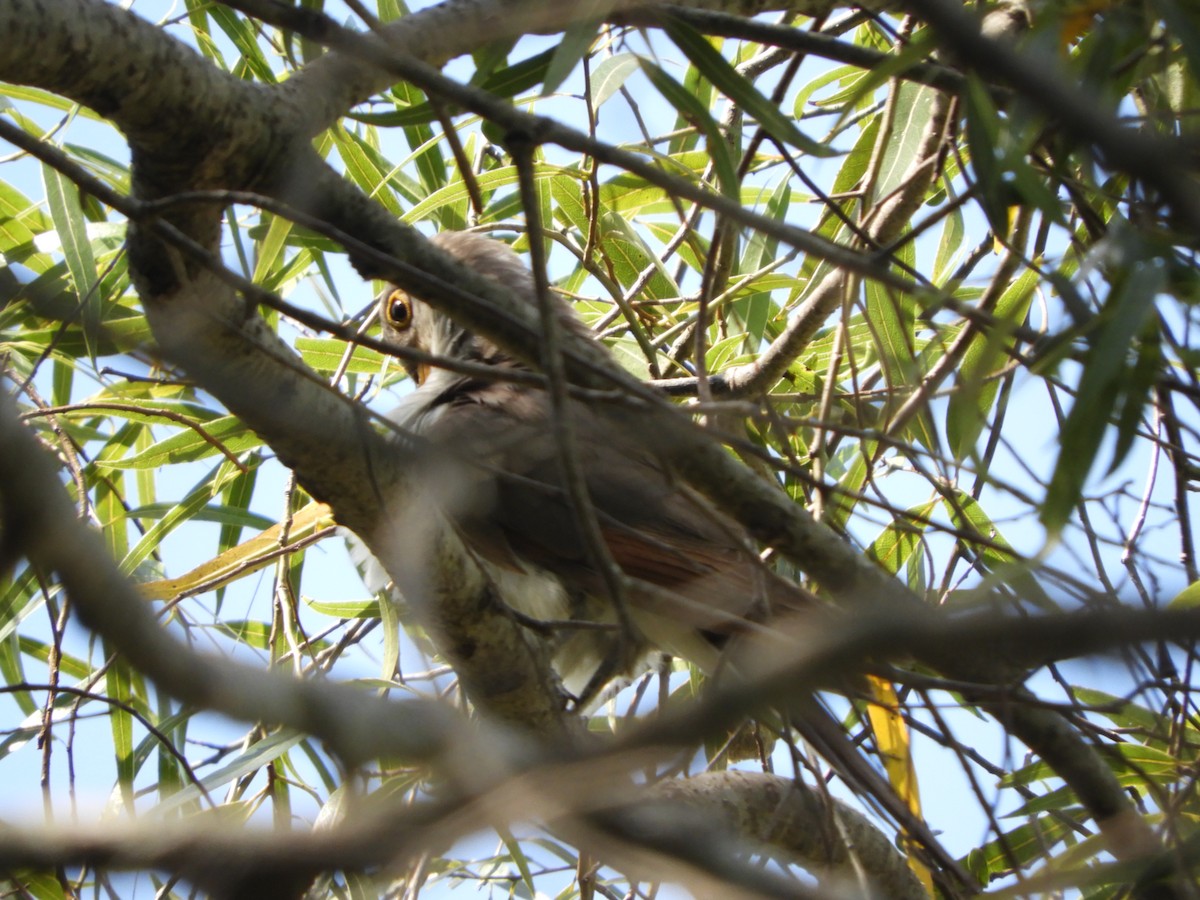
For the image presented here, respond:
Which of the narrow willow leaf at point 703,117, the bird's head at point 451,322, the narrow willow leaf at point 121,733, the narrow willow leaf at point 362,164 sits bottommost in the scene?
the narrow willow leaf at point 703,117

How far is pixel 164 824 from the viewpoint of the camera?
0.57 meters

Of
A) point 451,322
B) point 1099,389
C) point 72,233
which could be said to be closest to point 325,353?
point 451,322

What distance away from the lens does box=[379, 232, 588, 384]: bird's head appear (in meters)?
3.11

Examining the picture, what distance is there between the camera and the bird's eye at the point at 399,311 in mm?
3250

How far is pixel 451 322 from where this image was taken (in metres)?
3.09

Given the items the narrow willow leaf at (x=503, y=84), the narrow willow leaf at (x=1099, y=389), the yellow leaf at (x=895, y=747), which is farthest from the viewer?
the yellow leaf at (x=895, y=747)

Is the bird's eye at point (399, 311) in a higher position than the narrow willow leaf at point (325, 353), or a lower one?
higher

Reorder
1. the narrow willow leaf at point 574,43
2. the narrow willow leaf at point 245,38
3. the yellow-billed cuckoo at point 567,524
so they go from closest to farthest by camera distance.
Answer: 1. the narrow willow leaf at point 574,43
2. the yellow-billed cuckoo at point 567,524
3. the narrow willow leaf at point 245,38

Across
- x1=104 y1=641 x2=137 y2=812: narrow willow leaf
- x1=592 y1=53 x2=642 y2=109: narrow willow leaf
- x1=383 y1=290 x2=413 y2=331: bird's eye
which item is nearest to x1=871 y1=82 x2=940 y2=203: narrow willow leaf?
x1=592 y1=53 x2=642 y2=109: narrow willow leaf

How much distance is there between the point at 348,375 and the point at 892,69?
2.42 meters

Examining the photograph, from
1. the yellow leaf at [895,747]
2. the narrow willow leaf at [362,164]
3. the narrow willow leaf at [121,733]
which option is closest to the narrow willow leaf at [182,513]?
the narrow willow leaf at [121,733]

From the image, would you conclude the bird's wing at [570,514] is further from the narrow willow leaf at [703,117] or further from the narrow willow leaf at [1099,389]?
the narrow willow leaf at [1099,389]

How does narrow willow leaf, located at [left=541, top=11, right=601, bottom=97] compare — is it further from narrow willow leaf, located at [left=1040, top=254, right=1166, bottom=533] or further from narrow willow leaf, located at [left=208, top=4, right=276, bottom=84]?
narrow willow leaf, located at [left=208, top=4, right=276, bottom=84]

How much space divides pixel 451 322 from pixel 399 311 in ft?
0.92
